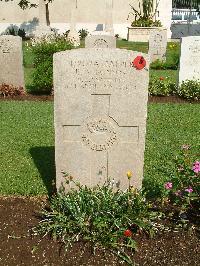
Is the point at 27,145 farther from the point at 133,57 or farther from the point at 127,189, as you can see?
the point at 133,57

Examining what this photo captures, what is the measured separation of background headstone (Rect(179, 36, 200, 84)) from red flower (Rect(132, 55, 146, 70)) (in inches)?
256

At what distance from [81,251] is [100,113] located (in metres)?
1.34

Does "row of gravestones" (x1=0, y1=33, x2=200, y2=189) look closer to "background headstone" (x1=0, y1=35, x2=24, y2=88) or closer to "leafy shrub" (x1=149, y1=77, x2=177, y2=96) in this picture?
"leafy shrub" (x1=149, y1=77, x2=177, y2=96)

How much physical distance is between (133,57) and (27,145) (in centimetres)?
323

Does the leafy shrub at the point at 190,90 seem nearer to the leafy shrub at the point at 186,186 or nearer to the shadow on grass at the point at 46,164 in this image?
the shadow on grass at the point at 46,164

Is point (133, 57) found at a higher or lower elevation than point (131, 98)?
higher

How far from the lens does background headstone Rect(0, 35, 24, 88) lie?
34.6ft

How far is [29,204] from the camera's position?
181 inches

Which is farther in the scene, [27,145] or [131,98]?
[27,145]

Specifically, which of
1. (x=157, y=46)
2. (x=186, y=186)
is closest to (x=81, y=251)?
(x=186, y=186)

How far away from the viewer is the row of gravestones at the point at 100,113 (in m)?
3.94

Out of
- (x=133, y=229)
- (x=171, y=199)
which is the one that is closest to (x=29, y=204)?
(x=133, y=229)

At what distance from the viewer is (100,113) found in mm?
4105

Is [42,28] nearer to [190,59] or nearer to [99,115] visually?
[190,59]
